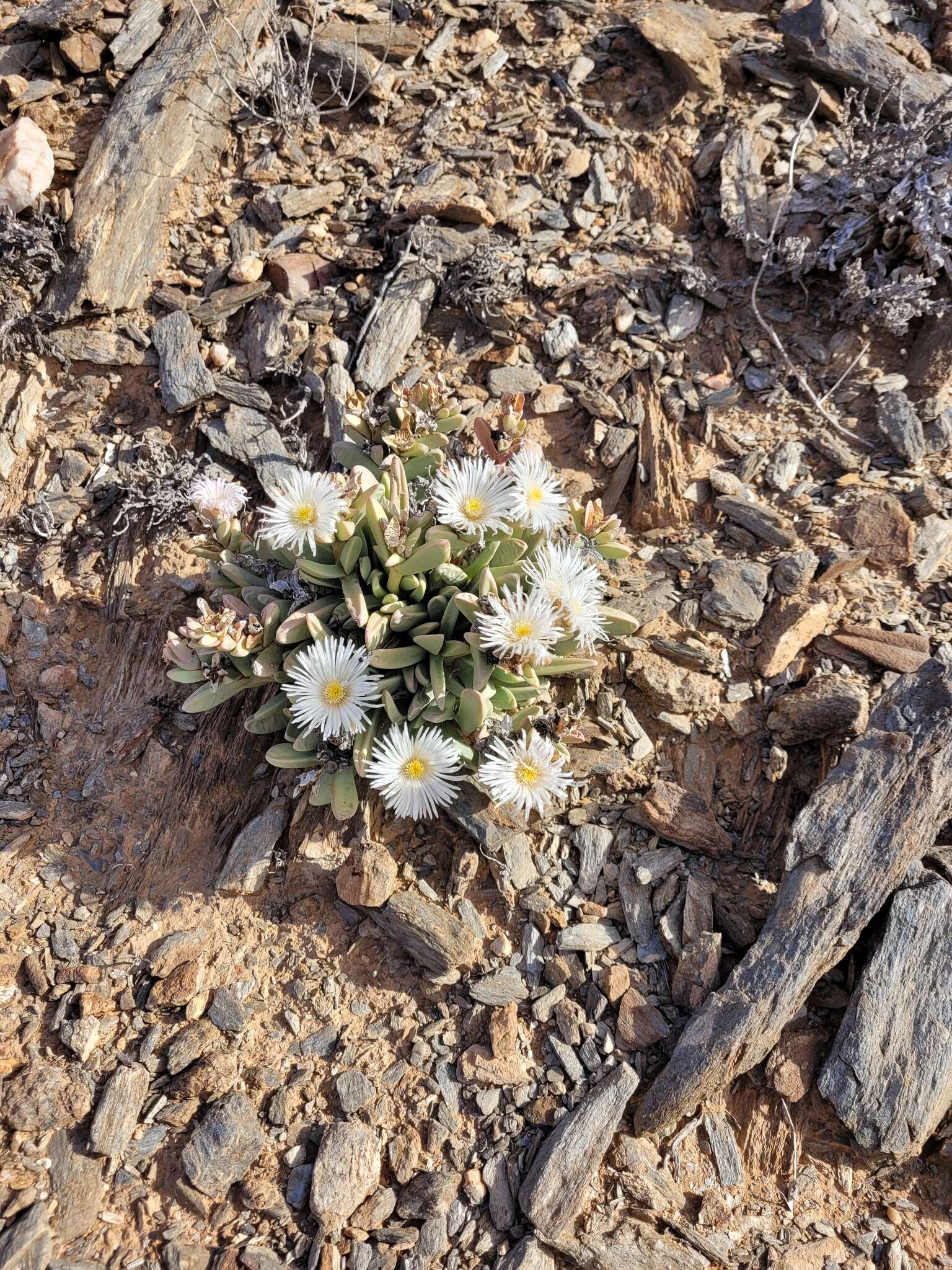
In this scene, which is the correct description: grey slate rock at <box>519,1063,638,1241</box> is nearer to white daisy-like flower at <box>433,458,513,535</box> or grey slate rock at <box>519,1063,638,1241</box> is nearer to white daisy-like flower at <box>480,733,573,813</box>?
white daisy-like flower at <box>480,733,573,813</box>

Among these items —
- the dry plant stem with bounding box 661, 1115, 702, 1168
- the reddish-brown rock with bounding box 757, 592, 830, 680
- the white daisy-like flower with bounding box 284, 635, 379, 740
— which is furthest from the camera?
the reddish-brown rock with bounding box 757, 592, 830, 680

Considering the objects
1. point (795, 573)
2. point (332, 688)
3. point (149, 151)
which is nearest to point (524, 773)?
point (332, 688)

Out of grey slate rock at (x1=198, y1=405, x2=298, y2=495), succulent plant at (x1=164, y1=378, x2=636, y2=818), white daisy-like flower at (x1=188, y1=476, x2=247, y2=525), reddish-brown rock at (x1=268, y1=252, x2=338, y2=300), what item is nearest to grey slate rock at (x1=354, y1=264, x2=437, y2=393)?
reddish-brown rock at (x1=268, y1=252, x2=338, y2=300)

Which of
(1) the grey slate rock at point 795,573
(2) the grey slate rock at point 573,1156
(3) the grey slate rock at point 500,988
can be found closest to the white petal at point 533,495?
(1) the grey slate rock at point 795,573

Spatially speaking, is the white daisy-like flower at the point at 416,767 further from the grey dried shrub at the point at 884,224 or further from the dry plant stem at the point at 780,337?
the grey dried shrub at the point at 884,224

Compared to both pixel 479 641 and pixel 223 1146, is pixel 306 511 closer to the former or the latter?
pixel 479 641
